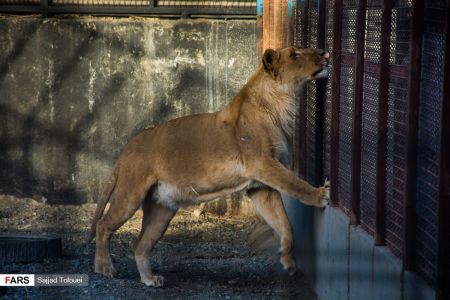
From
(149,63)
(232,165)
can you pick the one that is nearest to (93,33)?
(149,63)

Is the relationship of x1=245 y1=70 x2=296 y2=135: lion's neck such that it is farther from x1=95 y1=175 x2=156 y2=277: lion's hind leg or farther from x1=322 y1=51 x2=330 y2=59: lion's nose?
x1=95 y1=175 x2=156 y2=277: lion's hind leg

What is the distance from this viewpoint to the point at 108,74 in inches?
446

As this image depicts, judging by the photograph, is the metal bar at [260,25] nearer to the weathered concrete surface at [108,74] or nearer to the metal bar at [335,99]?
the weathered concrete surface at [108,74]

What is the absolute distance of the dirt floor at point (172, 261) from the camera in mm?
7566

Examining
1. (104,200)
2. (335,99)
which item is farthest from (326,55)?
(104,200)

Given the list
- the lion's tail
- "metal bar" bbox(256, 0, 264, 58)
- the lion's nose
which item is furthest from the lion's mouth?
"metal bar" bbox(256, 0, 264, 58)

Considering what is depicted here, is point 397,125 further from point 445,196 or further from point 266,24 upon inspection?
point 266,24

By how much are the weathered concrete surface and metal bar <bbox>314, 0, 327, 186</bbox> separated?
373 cm

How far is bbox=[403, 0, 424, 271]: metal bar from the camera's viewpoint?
4.57 meters

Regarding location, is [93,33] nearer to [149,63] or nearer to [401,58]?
[149,63]

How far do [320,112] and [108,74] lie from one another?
14.3ft

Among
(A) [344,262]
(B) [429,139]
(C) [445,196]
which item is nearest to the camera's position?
(C) [445,196]

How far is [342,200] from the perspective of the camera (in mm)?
6695

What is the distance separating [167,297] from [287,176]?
1.45 meters
